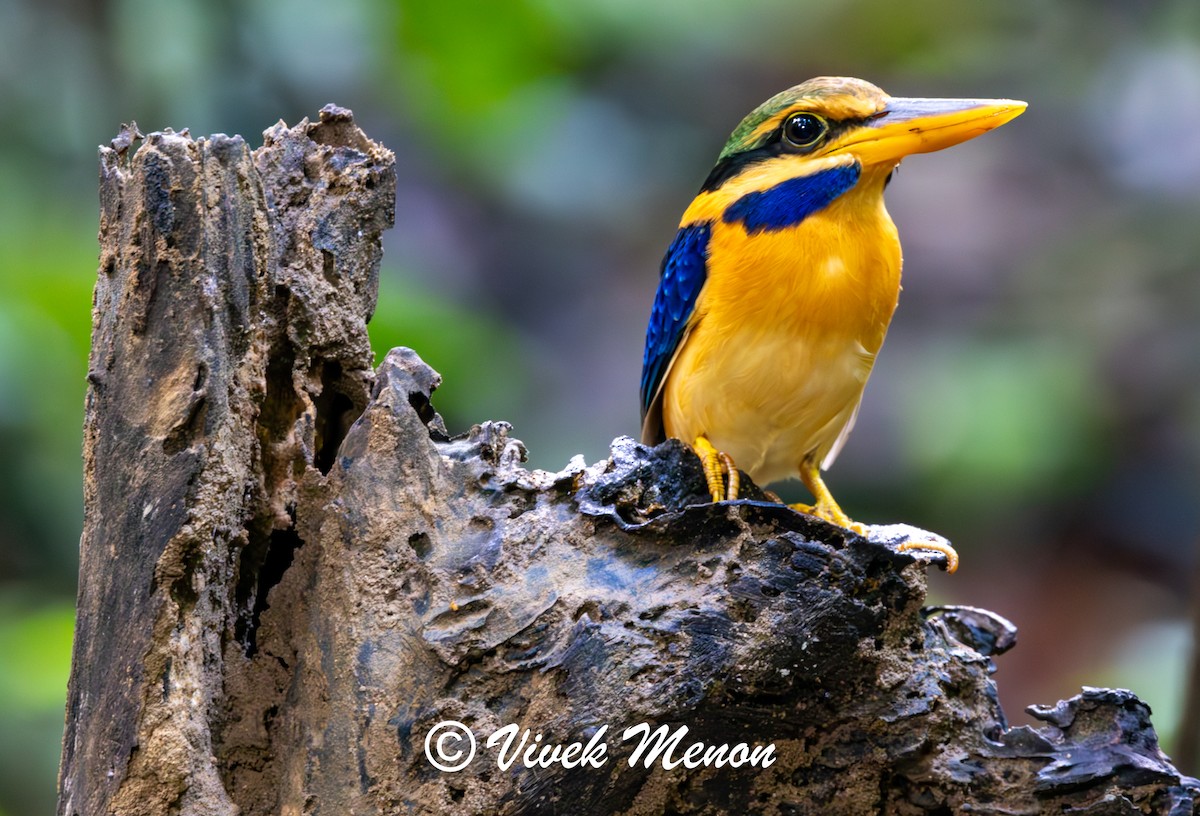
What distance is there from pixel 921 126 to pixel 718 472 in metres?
0.91

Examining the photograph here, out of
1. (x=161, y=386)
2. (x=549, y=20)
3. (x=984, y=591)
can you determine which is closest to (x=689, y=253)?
(x=161, y=386)

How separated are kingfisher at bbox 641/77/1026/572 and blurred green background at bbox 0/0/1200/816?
2224 mm

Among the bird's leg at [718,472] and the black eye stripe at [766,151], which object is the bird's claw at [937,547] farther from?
the black eye stripe at [766,151]

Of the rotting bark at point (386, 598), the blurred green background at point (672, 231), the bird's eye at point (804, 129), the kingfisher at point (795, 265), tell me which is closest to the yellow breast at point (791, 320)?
the kingfisher at point (795, 265)

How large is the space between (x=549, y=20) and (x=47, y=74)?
8.53 ft

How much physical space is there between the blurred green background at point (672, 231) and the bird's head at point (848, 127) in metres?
2.39

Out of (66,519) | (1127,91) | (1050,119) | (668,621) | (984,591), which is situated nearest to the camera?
(668,621)

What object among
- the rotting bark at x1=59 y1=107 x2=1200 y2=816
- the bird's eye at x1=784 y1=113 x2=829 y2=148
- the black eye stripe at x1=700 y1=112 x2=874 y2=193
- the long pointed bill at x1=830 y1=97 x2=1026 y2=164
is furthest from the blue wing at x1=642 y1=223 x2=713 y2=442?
the rotting bark at x1=59 y1=107 x2=1200 y2=816

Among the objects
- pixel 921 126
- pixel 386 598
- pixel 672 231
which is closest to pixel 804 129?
pixel 921 126

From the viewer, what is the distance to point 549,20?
242 inches

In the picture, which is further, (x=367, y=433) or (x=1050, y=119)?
(x=1050, y=119)

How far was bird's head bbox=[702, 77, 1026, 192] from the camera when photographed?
111 inches

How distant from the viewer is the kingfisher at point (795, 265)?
296cm

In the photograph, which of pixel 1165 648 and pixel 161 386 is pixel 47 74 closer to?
pixel 161 386
